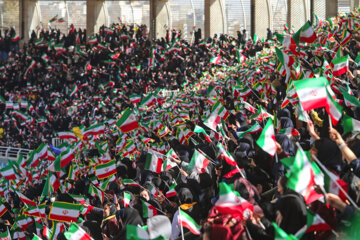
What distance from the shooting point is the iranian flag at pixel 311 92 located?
6.93 meters

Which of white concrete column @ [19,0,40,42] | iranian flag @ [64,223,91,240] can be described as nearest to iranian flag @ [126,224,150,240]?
iranian flag @ [64,223,91,240]

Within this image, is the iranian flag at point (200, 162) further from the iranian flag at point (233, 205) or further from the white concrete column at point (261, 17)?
the white concrete column at point (261, 17)

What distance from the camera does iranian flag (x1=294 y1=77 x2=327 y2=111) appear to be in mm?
6930

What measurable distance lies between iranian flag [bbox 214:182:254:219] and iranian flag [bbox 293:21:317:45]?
641 cm

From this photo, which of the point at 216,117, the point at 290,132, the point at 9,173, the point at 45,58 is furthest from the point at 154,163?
the point at 45,58

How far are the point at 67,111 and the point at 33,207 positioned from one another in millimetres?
18835

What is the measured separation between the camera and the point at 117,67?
103 feet

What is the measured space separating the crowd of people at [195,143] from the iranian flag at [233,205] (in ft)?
0.04

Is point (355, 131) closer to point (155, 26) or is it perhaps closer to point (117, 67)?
point (117, 67)

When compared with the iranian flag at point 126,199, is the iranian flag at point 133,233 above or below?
above

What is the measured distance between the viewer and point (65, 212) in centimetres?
1098

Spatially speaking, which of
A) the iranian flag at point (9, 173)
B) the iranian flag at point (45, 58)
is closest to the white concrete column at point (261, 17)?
the iranian flag at point (45, 58)

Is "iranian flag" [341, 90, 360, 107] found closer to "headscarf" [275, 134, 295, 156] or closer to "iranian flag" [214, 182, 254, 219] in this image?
"headscarf" [275, 134, 295, 156]

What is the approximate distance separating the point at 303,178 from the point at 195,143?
267 inches
